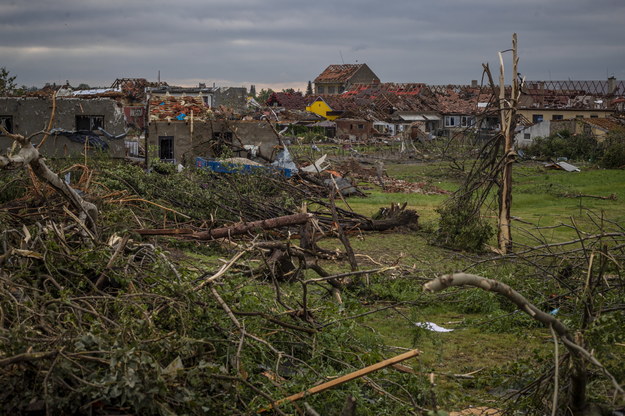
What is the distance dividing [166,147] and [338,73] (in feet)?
178

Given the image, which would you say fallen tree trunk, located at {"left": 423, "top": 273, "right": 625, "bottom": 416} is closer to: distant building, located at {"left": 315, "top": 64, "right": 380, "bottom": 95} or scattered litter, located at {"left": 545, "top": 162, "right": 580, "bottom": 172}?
scattered litter, located at {"left": 545, "top": 162, "right": 580, "bottom": 172}

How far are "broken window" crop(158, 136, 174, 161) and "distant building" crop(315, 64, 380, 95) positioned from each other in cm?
5038

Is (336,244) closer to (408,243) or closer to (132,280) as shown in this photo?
(408,243)

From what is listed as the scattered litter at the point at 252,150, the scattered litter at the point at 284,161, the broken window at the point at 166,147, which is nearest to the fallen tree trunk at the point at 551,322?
the scattered litter at the point at 284,161

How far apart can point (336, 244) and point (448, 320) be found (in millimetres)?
5874

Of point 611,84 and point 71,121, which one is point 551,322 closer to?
point 71,121

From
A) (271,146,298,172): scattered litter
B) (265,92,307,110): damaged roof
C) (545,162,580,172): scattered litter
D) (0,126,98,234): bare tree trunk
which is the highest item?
(265,92,307,110): damaged roof

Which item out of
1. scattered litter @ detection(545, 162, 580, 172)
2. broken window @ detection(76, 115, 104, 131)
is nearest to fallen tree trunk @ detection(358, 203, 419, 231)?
broken window @ detection(76, 115, 104, 131)

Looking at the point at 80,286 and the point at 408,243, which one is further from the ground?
the point at 80,286

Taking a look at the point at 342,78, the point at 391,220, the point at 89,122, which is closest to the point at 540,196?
the point at 391,220

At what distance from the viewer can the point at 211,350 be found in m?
4.74

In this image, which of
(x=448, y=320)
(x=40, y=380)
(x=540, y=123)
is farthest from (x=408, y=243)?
(x=540, y=123)

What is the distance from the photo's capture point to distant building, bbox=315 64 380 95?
72.4 m

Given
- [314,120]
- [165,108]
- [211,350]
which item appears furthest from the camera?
[314,120]
